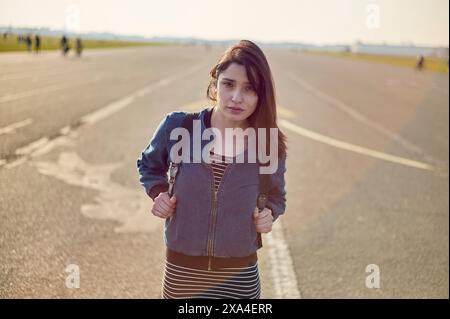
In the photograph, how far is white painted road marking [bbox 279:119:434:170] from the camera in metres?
8.20

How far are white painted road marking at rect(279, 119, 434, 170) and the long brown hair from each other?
746 centimetres

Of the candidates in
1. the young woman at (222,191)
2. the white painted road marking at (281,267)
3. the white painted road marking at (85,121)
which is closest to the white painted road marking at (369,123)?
the white painted road marking at (281,267)

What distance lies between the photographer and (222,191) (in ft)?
4.84

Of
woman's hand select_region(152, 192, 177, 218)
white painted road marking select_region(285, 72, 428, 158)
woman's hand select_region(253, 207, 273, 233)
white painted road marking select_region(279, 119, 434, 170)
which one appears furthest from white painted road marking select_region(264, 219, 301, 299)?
white painted road marking select_region(285, 72, 428, 158)

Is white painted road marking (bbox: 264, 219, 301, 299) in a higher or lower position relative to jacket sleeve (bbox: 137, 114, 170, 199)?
lower

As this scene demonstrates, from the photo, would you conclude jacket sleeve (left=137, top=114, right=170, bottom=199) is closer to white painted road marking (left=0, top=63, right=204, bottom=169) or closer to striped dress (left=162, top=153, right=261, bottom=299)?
striped dress (left=162, top=153, right=261, bottom=299)

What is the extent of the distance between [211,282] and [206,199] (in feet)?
1.05

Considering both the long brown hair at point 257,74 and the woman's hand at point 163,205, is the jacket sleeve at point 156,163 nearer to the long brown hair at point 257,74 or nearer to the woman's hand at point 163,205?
the woman's hand at point 163,205

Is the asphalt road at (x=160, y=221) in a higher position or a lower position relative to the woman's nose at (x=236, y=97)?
lower

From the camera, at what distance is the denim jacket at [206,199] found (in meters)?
1.45

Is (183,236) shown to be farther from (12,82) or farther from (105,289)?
(12,82)

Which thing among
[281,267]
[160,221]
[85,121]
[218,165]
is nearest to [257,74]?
[218,165]

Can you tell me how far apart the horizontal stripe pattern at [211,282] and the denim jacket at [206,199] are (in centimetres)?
8
